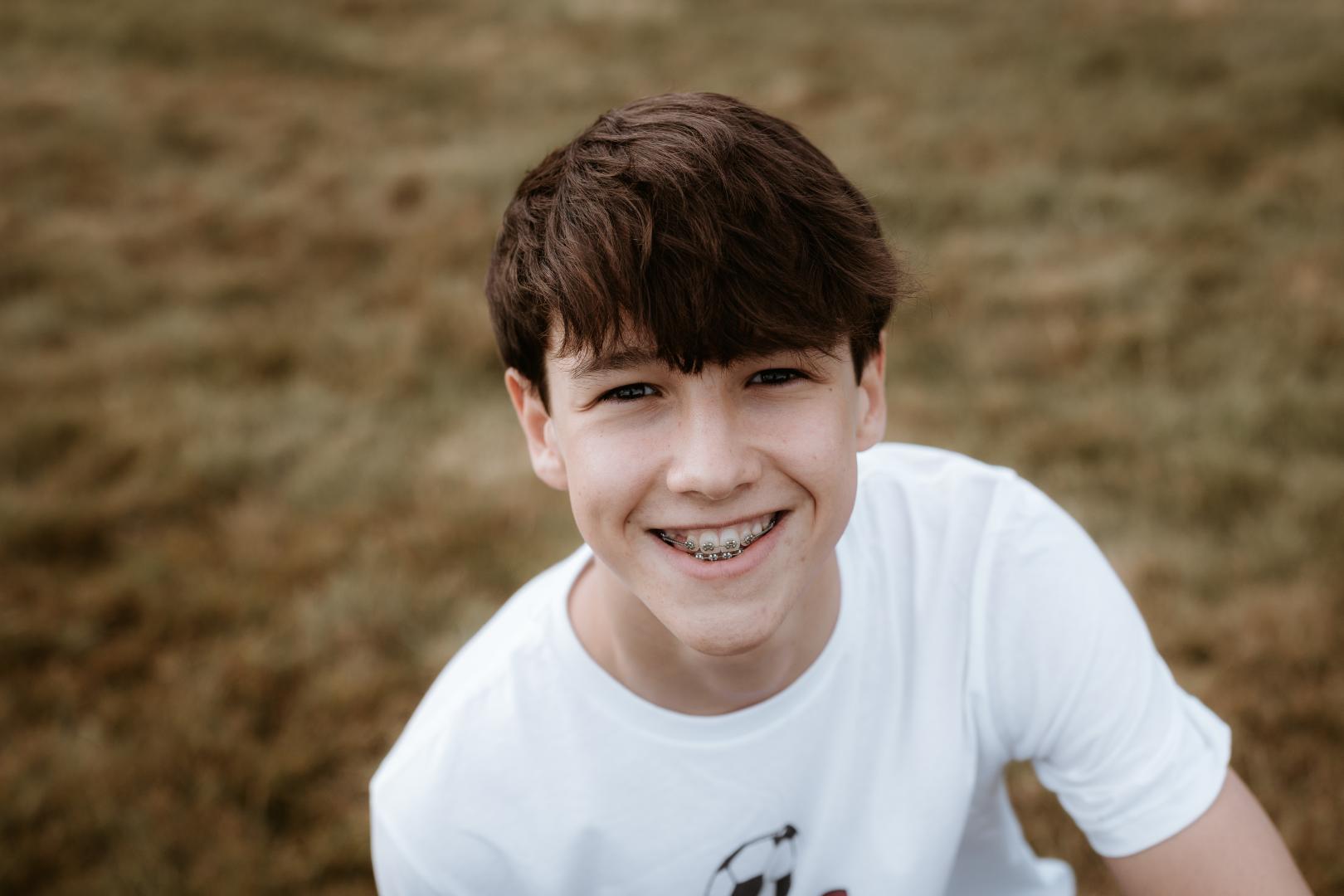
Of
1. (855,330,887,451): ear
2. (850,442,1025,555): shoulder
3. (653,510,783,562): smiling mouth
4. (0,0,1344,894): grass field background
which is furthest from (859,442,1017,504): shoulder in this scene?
(0,0,1344,894): grass field background

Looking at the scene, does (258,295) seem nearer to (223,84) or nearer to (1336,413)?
(223,84)

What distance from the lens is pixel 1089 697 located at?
1600 millimetres

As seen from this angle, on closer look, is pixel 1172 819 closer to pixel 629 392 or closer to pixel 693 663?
pixel 693 663

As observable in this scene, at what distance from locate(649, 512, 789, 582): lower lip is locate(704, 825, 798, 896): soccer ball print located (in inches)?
18.0

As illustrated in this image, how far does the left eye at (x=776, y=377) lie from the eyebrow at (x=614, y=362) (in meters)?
0.16

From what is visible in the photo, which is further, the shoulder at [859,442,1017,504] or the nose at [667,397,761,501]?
the shoulder at [859,442,1017,504]

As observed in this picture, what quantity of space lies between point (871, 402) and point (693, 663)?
1.80ft

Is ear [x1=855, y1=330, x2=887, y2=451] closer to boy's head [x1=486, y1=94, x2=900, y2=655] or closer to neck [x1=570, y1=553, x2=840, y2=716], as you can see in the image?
boy's head [x1=486, y1=94, x2=900, y2=655]

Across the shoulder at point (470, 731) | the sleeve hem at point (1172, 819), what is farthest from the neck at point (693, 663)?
the sleeve hem at point (1172, 819)

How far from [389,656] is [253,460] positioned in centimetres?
131

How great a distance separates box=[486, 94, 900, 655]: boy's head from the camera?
4.71 ft

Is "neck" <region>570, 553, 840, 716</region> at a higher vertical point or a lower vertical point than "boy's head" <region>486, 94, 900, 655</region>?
lower

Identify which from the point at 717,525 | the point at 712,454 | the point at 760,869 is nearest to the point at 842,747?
the point at 760,869

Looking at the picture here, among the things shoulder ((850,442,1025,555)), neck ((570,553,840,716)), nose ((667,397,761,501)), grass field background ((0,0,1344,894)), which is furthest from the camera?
grass field background ((0,0,1344,894))
